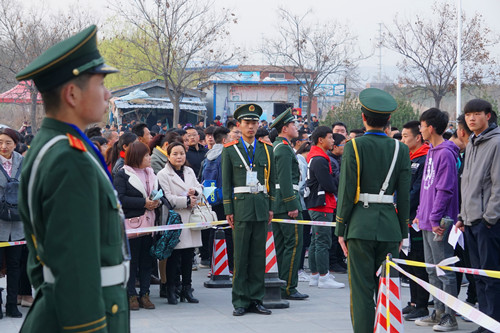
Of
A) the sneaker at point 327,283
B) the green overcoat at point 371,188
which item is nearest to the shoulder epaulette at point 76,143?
the green overcoat at point 371,188

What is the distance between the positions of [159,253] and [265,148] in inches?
73.0

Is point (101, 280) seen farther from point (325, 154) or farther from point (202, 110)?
point (202, 110)

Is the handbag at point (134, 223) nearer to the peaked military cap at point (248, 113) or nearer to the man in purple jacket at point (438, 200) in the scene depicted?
the peaked military cap at point (248, 113)

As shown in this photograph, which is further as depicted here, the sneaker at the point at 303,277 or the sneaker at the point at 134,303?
the sneaker at the point at 303,277

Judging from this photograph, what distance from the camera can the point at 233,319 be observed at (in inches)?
320

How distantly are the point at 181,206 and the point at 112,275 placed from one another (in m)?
5.96

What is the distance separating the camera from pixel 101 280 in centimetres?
298

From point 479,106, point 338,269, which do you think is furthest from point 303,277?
point 479,106

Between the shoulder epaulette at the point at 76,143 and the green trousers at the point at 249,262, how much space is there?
17.6ft

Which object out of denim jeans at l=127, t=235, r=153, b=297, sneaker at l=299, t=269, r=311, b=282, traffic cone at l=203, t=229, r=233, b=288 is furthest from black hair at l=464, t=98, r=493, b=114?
sneaker at l=299, t=269, r=311, b=282

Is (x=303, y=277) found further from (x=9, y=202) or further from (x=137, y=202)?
(x=9, y=202)

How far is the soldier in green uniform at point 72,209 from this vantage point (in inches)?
110

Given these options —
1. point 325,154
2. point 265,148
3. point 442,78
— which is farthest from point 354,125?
point 265,148

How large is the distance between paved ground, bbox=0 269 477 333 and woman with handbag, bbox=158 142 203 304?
270mm
